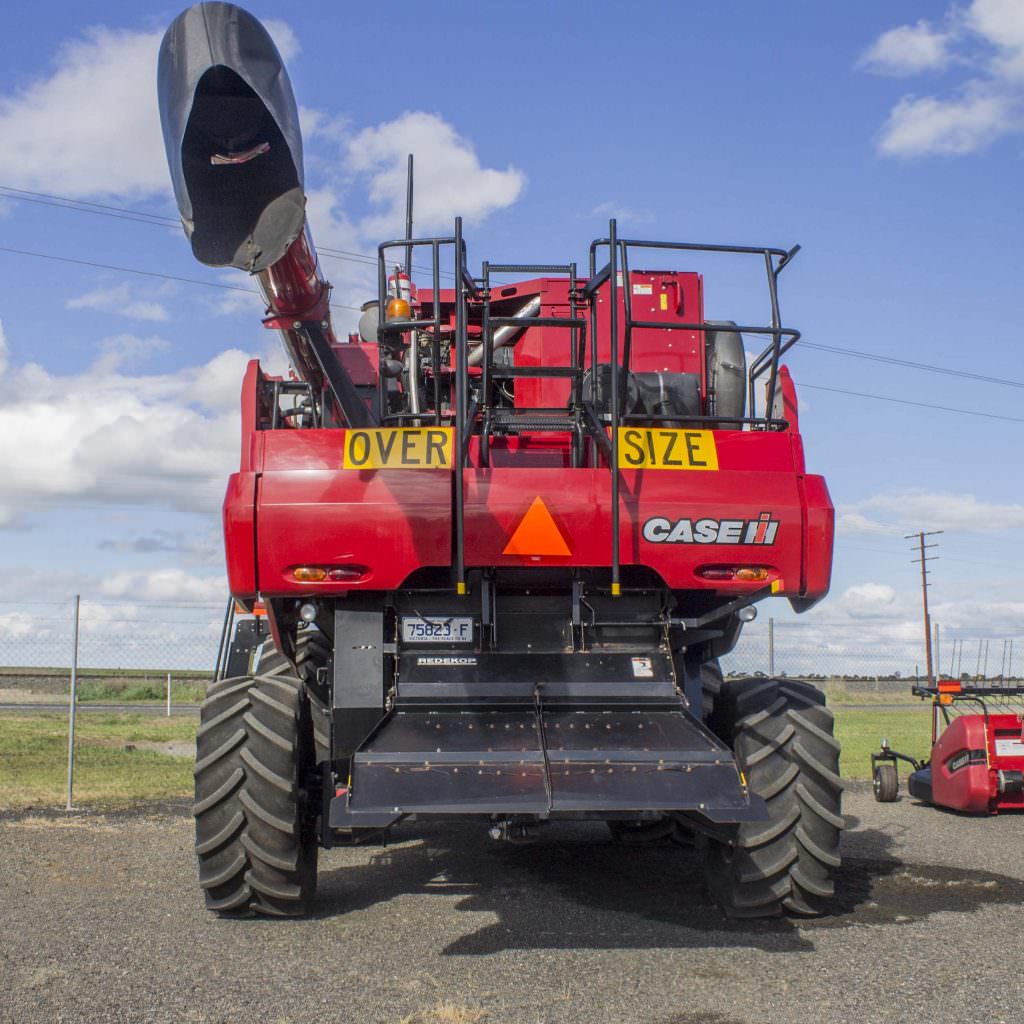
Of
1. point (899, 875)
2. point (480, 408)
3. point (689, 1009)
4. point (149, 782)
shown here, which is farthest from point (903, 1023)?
point (149, 782)

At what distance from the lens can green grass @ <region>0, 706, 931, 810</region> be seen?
1123 cm

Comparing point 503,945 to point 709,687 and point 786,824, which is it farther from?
point 709,687

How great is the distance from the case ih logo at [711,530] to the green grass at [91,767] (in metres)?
6.91

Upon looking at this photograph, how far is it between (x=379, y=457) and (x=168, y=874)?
3427 mm

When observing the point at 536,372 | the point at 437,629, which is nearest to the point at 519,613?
the point at 437,629

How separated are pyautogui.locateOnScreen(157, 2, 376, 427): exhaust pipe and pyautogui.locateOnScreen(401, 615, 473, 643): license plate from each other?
217cm

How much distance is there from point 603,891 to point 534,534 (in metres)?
2.50

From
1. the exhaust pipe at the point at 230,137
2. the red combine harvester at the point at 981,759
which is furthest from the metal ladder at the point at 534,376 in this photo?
the red combine harvester at the point at 981,759

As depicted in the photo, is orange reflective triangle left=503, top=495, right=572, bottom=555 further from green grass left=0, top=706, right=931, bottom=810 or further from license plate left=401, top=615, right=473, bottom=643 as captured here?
green grass left=0, top=706, right=931, bottom=810

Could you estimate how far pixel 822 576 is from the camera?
5938 mm

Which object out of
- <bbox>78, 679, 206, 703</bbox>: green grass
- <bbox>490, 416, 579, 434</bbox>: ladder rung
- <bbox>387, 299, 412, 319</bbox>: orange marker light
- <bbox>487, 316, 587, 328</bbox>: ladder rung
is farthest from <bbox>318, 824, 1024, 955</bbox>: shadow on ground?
<bbox>78, 679, 206, 703</bbox>: green grass

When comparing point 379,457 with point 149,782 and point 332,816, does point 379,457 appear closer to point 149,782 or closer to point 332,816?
point 332,816

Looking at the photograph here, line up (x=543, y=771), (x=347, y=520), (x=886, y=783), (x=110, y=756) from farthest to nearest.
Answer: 1. (x=110, y=756)
2. (x=886, y=783)
3. (x=347, y=520)
4. (x=543, y=771)

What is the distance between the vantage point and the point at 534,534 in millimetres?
5719
